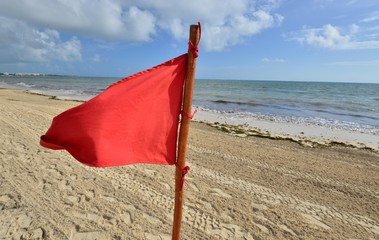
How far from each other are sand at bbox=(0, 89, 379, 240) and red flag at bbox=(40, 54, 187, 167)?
80.4 inches

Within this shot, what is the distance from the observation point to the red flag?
1999mm

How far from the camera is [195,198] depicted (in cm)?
487

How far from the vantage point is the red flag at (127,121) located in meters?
2.00

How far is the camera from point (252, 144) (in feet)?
30.3

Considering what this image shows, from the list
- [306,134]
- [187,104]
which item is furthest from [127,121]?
[306,134]

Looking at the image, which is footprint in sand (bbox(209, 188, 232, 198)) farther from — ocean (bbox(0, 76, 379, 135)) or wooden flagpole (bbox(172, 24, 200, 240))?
ocean (bbox(0, 76, 379, 135))

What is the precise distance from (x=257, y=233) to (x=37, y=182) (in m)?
3.90

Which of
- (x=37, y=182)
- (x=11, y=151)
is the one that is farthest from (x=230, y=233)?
(x=11, y=151)

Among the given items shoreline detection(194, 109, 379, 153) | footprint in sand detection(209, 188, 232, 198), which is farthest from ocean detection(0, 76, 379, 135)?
footprint in sand detection(209, 188, 232, 198)

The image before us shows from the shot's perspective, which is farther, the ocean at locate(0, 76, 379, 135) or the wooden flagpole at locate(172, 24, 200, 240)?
the ocean at locate(0, 76, 379, 135)

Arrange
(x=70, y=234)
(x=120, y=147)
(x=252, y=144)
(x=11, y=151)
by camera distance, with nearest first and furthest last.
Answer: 1. (x=120, y=147)
2. (x=70, y=234)
3. (x=11, y=151)
4. (x=252, y=144)

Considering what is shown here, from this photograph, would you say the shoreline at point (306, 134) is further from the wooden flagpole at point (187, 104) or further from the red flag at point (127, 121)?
the red flag at point (127, 121)

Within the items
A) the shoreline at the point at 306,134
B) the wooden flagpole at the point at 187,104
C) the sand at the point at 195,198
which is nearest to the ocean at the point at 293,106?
the shoreline at the point at 306,134

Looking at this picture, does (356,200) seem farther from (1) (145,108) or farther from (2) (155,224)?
(1) (145,108)
